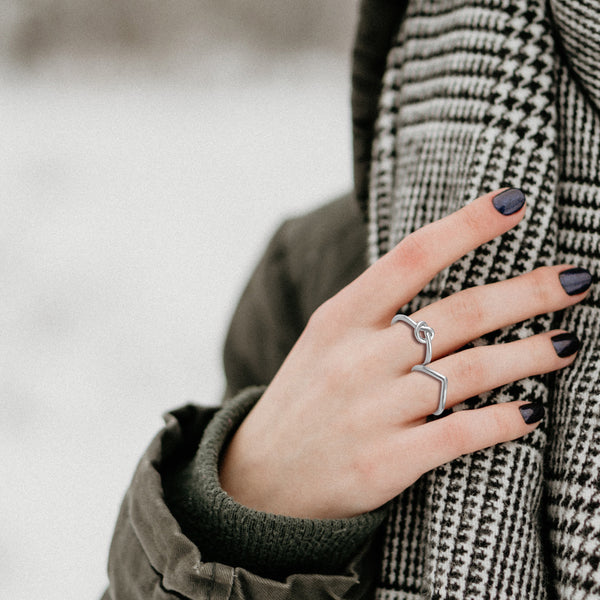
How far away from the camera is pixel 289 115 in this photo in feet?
7.22

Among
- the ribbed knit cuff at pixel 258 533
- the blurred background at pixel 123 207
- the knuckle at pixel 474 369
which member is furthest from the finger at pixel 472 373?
the blurred background at pixel 123 207

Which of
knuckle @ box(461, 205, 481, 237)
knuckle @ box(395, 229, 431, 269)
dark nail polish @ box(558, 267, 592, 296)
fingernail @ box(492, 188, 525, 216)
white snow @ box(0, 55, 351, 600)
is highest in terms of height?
fingernail @ box(492, 188, 525, 216)

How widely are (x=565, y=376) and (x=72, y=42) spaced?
2269 millimetres

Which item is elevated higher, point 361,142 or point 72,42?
point 72,42

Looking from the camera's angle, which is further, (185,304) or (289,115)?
(289,115)

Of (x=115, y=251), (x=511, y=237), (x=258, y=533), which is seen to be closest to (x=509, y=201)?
(x=511, y=237)

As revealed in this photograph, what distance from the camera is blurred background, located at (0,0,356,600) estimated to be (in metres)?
1.52

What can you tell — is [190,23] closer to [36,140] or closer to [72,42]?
[72,42]

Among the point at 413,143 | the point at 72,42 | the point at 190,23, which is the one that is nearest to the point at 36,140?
the point at 72,42

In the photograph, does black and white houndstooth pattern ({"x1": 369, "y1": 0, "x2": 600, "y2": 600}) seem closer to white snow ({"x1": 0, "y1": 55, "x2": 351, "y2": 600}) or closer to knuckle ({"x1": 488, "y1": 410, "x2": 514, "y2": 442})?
knuckle ({"x1": 488, "y1": 410, "x2": 514, "y2": 442})

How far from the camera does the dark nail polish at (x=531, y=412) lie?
48 centimetres

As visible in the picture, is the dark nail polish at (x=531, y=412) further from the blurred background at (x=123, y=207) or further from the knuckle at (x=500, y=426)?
the blurred background at (x=123, y=207)

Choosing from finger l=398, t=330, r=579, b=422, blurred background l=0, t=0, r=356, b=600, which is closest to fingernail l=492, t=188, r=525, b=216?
finger l=398, t=330, r=579, b=422

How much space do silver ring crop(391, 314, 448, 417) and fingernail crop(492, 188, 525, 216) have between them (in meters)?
0.12
